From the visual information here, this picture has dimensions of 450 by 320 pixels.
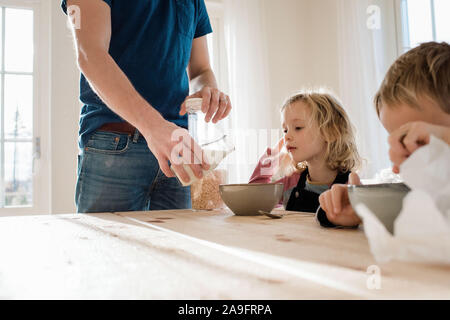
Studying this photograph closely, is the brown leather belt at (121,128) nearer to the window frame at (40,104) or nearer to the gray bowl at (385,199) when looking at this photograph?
the gray bowl at (385,199)

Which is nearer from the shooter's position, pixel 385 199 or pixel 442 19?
pixel 385 199

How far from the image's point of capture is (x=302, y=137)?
5.19 ft

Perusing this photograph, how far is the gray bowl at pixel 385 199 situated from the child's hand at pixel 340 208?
0.37ft

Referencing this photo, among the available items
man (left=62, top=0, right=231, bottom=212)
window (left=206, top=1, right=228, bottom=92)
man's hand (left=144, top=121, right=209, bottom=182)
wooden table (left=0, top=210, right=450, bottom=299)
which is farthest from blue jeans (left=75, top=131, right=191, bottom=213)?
window (left=206, top=1, right=228, bottom=92)

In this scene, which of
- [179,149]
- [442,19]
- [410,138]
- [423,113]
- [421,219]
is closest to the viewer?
[421,219]

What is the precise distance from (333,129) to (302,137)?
145 millimetres

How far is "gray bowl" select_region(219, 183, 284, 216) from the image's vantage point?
863 mm

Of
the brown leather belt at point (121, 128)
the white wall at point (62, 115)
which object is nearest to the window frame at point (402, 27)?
the white wall at point (62, 115)

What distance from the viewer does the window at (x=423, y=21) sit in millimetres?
2699

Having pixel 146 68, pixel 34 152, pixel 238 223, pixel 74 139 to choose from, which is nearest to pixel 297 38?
pixel 74 139

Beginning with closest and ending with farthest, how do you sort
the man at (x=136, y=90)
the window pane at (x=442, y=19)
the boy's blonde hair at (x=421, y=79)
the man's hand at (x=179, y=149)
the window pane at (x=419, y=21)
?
the boy's blonde hair at (x=421, y=79), the man's hand at (x=179, y=149), the man at (x=136, y=90), the window pane at (x=442, y=19), the window pane at (x=419, y=21)

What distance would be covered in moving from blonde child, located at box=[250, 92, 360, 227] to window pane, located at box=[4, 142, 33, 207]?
2.03 metres

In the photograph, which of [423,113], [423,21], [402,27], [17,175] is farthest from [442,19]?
[17,175]

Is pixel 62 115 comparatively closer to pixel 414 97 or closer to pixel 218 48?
pixel 218 48
